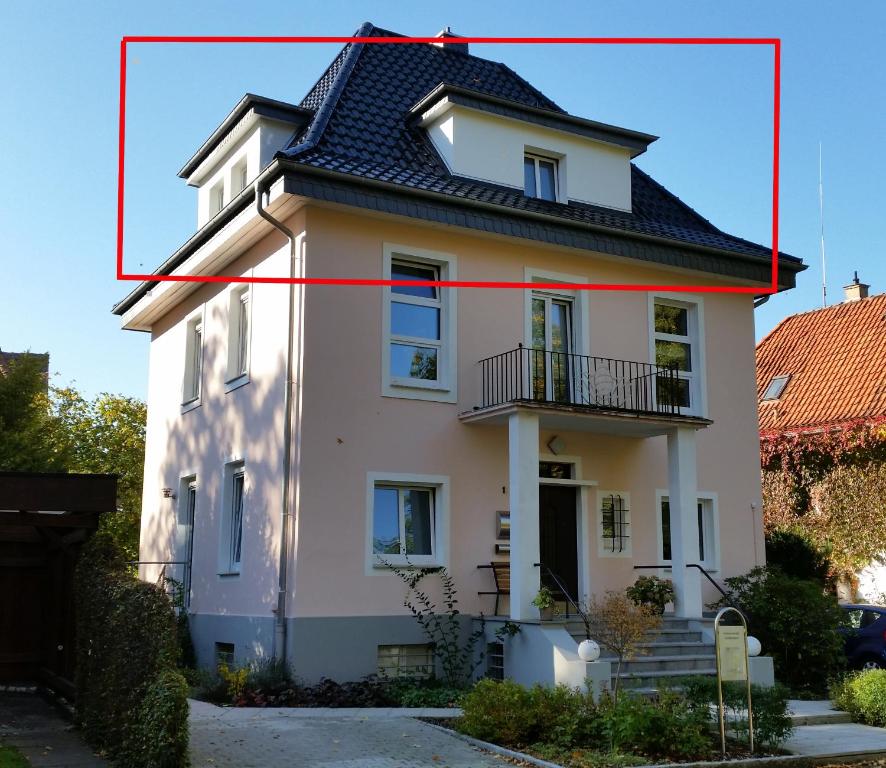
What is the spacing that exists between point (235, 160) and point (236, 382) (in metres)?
4.36

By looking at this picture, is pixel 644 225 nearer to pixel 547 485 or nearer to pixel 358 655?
pixel 547 485

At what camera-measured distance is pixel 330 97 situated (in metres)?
16.8

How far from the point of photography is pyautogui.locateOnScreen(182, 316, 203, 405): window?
19.0 meters

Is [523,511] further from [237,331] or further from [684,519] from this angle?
[237,331]

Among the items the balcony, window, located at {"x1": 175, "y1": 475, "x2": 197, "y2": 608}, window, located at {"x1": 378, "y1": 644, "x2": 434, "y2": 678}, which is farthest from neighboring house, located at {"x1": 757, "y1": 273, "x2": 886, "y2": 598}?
window, located at {"x1": 175, "y1": 475, "x2": 197, "y2": 608}

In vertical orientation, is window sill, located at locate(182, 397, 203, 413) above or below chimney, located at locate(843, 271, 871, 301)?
below

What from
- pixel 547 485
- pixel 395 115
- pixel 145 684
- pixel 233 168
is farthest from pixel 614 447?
pixel 145 684

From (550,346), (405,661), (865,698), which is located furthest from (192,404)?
(865,698)

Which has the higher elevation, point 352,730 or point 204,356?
point 204,356

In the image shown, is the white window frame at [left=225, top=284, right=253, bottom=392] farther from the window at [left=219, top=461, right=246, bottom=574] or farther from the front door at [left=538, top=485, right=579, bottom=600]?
the front door at [left=538, top=485, right=579, bottom=600]

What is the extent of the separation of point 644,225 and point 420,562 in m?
7.10

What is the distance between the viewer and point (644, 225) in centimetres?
1778

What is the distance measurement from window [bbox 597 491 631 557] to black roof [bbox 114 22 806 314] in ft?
12.9

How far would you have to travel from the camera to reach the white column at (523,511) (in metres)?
14.0
